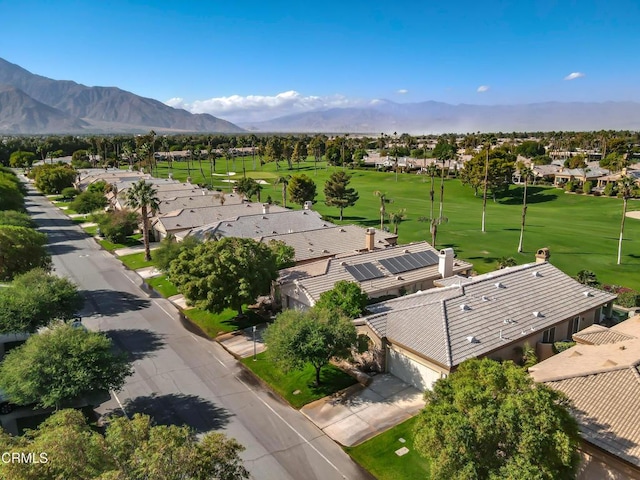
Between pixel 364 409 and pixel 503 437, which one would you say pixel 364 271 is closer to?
pixel 364 409

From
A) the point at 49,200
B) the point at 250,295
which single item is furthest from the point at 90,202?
the point at 250,295

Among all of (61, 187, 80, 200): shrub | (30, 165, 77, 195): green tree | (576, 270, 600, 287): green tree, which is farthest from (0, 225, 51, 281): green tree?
(30, 165, 77, 195): green tree

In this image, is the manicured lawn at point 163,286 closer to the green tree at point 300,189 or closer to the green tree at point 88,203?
the green tree at point 300,189

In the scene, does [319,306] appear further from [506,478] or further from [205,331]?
[506,478]

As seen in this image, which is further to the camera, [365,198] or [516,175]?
[516,175]

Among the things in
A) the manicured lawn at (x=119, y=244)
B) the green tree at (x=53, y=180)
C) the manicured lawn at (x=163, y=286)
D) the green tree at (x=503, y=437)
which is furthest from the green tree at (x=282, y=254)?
the green tree at (x=53, y=180)

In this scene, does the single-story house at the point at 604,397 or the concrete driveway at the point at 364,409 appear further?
the concrete driveway at the point at 364,409
